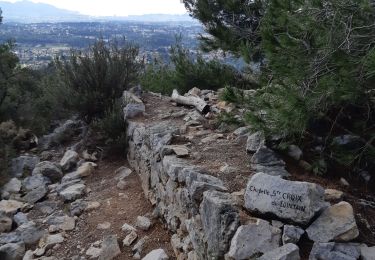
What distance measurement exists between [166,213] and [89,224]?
0.93m

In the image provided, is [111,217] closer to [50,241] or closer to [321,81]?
[50,241]

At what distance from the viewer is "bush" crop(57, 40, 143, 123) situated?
6.92m

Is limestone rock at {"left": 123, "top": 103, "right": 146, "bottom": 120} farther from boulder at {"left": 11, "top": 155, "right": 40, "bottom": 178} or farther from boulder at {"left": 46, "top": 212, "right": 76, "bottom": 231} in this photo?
boulder at {"left": 46, "top": 212, "right": 76, "bottom": 231}

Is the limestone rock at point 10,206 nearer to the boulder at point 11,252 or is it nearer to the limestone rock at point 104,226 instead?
the boulder at point 11,252

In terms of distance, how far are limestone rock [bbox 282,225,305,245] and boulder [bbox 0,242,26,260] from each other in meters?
2.85

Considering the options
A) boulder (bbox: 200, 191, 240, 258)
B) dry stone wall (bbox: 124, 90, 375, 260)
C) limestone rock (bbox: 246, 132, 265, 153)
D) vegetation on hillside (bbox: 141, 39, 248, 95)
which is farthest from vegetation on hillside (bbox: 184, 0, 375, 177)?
vegetation on hillside (bbox: 141, 39, 248, 95)

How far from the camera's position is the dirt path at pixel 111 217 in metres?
4.28

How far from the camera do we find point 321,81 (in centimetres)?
330

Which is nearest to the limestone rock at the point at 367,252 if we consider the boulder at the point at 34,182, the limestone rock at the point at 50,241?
the limestone rock at the point at 50,241

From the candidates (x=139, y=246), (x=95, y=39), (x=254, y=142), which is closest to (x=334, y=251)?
(x=254, y=142)

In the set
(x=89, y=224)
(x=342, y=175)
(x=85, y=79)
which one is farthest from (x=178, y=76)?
(x=342, y=175)

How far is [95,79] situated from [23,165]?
1798mm

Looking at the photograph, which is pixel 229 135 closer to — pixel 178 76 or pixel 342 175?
pixel 342 175

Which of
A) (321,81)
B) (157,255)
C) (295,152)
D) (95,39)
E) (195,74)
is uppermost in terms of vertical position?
(321,81)
